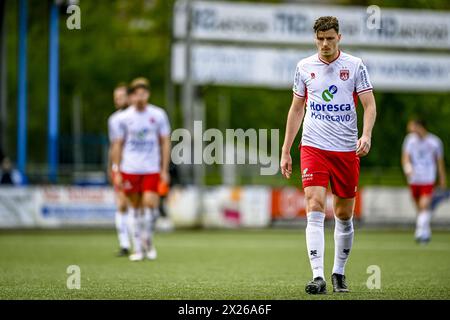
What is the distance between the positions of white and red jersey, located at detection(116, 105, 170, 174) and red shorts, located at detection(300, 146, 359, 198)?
5.78 metres

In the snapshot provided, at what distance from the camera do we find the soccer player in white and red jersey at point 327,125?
9.66 metres

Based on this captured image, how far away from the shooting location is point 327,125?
383 inches

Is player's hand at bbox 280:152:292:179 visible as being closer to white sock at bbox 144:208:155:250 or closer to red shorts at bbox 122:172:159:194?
red shorts at bbox 122:172:159:194

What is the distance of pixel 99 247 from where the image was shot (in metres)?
18.9

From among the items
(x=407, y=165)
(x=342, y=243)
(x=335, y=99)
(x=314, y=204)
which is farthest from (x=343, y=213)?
(x=407, y=165)

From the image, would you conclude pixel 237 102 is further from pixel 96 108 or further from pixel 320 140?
pixel 320 140

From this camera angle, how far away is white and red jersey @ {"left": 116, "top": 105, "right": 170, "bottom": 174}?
15.3 m

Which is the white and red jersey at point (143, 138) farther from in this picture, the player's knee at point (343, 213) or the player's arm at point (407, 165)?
the player's arm at point (407, 165)

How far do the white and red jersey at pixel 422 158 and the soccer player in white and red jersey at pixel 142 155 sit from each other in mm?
7538

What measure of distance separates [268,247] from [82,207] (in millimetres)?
8488

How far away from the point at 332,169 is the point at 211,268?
13.7 feet

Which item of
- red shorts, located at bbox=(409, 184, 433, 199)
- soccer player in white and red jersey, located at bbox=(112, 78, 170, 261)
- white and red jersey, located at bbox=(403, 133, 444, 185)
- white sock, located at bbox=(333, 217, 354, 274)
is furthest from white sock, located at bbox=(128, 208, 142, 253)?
red shorts, located at bbox=(409, 184, 433, 199)

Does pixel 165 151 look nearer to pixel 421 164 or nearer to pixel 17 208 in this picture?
pixel 421 164

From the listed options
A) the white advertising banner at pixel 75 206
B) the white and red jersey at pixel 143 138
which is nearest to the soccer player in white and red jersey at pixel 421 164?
the white and red jersey at pixel 143 138
